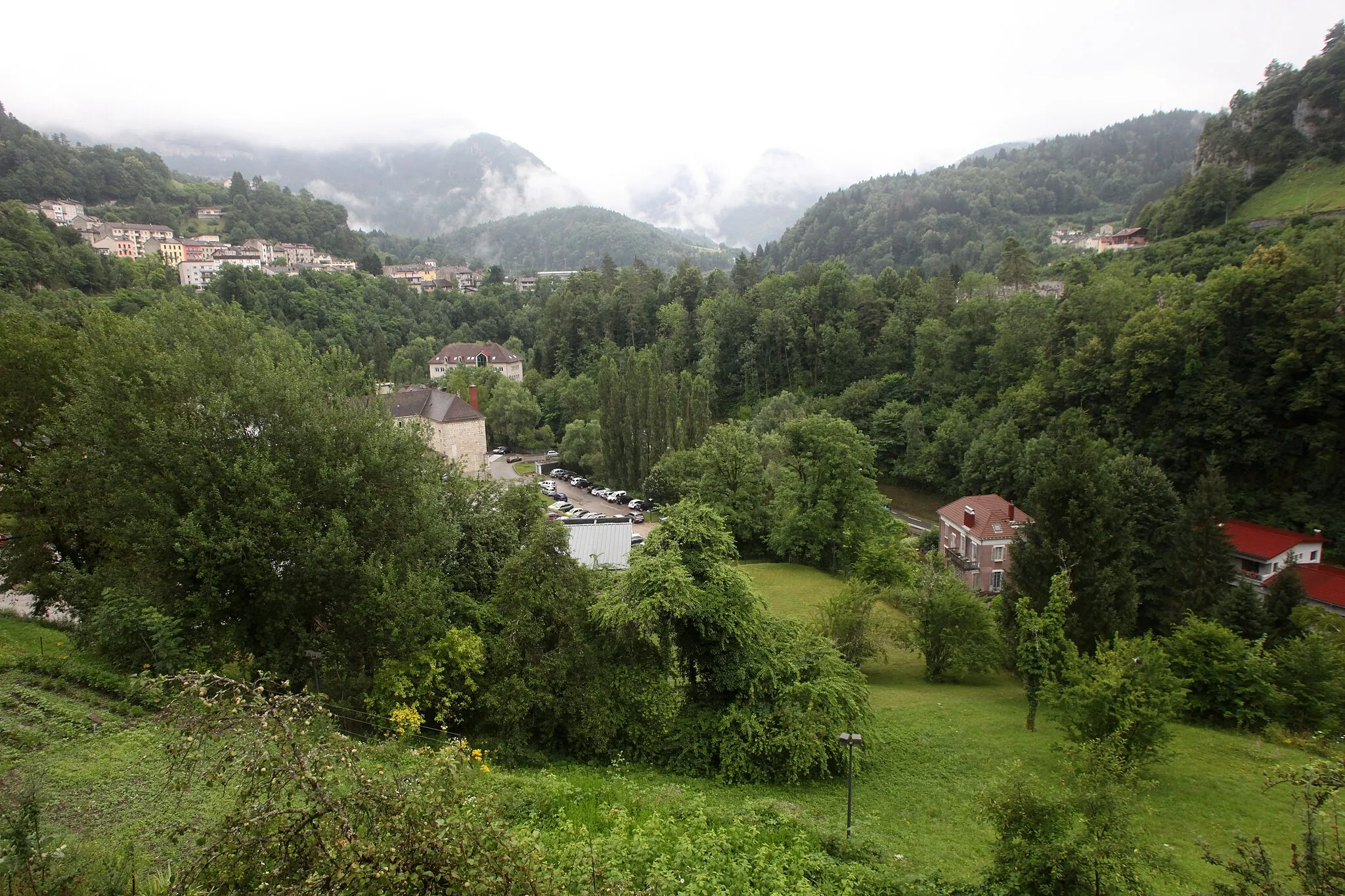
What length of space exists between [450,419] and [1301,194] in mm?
65786

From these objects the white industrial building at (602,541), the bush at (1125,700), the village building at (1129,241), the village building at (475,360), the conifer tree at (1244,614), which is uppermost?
the village building at (1129,241)

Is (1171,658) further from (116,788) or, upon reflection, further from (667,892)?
(116,788)

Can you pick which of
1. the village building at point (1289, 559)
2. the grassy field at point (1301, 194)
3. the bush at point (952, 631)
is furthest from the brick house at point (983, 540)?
the grassy field at point (1301, 194)

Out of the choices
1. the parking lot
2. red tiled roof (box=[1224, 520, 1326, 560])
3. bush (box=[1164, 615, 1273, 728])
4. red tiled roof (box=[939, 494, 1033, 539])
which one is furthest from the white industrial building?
red tiled roof (box=[1224, 520, 1326, 560])

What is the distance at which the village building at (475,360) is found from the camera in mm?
75062

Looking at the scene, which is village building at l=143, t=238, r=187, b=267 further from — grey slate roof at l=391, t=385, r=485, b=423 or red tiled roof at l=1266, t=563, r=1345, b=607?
red tiled roof at l=1266, t=563, r=1345, b=607

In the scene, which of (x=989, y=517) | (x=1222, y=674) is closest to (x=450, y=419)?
(x=989, y=517)

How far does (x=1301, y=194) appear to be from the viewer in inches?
2044

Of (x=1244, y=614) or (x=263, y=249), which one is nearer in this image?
(x=1244, y=614)

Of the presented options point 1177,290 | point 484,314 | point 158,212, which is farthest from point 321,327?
point 1177,290

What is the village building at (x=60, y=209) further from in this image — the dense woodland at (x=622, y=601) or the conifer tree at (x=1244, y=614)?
the conifer tree at (x=1244, y=614)

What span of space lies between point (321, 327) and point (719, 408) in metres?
51.8

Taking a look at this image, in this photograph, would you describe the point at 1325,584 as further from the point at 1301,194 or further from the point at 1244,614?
the point at 1301,194

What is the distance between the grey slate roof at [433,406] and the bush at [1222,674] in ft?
115
